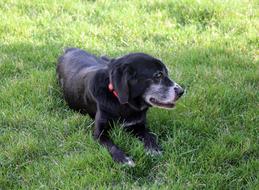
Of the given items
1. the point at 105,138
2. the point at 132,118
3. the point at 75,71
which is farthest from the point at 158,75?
the point at 75,71

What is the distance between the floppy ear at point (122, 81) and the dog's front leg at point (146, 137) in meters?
0.40

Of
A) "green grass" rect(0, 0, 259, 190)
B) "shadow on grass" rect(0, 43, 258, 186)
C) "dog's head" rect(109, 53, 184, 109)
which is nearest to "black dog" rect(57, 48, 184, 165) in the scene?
"dog's head" rect(109, 53, 184, 109)

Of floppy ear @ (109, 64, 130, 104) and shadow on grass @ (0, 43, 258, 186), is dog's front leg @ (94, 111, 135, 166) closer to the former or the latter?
shadow on grass @ (0, 43, 258, 186)

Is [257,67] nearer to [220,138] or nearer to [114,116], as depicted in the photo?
[220,138]

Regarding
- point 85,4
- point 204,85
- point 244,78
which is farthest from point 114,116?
point 85,4

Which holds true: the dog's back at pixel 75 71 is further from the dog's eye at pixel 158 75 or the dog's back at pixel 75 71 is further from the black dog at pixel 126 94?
the dog's eye at pixel 158 75

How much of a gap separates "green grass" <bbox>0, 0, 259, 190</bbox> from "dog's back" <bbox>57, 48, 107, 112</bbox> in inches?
5.8

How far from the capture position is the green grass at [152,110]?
4055mm

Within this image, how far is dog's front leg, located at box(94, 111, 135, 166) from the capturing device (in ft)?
13.6

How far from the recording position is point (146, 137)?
4508mm

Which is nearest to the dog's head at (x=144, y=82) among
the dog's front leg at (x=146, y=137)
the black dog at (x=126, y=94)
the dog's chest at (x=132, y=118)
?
the black dog at (x=126, y=94)

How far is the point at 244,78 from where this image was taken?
223 inches

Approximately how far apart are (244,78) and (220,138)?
141cm

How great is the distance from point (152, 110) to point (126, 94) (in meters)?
0.78
